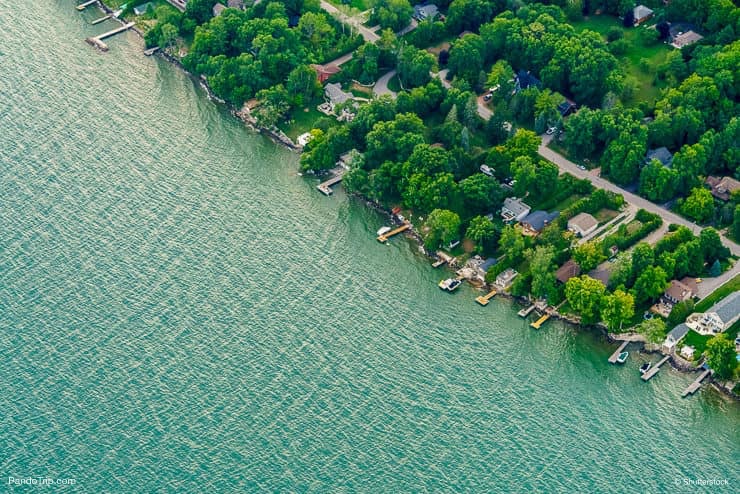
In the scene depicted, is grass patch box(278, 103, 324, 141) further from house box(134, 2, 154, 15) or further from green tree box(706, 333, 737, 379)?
green tree box(706, 333, 737, 379)

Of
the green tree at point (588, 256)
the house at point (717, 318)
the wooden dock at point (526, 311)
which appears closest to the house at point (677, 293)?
the house at point (717, 318)

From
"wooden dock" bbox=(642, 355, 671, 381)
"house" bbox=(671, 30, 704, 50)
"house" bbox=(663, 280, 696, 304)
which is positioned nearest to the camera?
"wooden dock" bbox=(642, 355, 671, 381)

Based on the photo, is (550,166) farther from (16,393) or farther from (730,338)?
(16,393)

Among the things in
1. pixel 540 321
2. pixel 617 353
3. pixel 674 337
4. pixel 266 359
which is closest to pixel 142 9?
pixel 266 359

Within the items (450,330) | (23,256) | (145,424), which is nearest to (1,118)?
(23,256)

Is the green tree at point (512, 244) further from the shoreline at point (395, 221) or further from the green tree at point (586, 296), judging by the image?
the green tree at point (586, 296)

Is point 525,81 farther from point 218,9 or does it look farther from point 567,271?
point 218,9

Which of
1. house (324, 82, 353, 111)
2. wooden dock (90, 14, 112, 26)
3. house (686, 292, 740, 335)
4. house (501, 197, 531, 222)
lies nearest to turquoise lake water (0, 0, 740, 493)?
house (686, 292, 740, 335)
